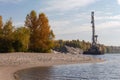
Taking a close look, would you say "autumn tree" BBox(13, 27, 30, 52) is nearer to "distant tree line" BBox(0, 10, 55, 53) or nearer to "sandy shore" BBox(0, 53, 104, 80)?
"distant tree line" BBox(0, 10, 55, 53)

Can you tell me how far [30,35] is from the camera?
332ft

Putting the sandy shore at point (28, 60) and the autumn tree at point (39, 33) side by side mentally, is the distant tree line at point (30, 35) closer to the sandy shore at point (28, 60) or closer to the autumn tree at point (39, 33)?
the autumn tree at point (39, 33)

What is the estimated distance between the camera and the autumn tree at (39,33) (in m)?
99.9

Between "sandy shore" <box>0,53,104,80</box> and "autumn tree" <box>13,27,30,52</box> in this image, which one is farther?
"autumn tree" <box>13,27,30,52</box>

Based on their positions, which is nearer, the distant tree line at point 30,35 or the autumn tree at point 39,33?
the distant tree line at point 30,35

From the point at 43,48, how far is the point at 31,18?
11.4m

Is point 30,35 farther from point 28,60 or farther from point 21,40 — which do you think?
point 28,60

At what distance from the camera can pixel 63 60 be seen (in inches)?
3445

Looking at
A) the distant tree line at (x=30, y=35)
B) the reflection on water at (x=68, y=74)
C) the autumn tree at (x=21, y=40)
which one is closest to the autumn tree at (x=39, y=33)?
the distant tree line at (x=30, y=35)

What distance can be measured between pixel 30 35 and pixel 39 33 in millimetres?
2917

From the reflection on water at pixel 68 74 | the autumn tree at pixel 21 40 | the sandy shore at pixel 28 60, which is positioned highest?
the autumn tree at pixel 21 40

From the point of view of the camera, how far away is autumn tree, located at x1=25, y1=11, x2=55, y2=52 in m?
99.9

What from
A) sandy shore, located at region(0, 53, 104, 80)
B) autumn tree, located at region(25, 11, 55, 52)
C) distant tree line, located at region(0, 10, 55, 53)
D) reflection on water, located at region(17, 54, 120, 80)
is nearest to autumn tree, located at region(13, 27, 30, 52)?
distant tree line, located at region(0, 10, 55, 53)

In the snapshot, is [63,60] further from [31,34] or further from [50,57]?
[31,34]
